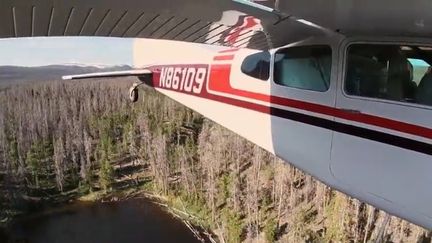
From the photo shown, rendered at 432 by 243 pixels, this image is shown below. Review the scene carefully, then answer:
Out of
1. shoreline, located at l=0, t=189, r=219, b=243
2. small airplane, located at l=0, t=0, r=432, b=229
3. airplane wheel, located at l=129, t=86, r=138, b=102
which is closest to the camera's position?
small airplane, located at l=0, t=0, r=432, b=229

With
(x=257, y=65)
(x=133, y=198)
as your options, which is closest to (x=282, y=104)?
(x=257, y=65)

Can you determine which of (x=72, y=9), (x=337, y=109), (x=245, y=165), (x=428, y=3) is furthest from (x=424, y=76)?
(x=245, y=165)

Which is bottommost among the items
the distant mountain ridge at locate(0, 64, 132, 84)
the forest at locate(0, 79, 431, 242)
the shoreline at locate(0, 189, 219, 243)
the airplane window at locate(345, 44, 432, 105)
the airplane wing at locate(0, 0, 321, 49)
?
the shoreline at locate(0, 189, 219, 243)

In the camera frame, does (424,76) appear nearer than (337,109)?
Yes

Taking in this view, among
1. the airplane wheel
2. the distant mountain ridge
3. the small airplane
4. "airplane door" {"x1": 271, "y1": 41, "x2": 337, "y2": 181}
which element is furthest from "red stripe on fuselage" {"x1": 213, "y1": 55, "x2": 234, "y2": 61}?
the distant mountain ridge

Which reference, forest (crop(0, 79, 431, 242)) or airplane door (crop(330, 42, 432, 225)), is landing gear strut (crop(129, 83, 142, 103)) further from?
forest (crop(0, 79, 431, 242))

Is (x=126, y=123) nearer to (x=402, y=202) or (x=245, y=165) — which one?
(x=245, y=165)

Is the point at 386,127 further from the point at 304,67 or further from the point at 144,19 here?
the point at 144,19
